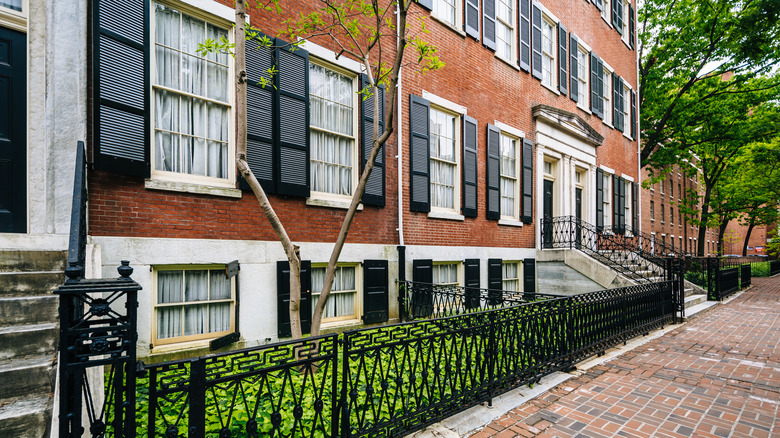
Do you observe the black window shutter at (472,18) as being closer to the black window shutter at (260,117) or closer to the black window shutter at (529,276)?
the black window shutter at (260,117)

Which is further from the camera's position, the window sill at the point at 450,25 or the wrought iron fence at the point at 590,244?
the wrought iron fence at the point at 590,244

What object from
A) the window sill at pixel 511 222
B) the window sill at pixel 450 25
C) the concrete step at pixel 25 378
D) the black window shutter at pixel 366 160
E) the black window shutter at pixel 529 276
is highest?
the window sill at pixel 450 25

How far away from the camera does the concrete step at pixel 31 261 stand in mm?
3718

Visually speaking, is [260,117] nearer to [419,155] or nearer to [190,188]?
[190,188]

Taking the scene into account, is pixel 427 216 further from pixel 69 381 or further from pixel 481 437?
pixel 69 381

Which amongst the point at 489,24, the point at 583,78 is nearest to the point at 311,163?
the point at 489,24

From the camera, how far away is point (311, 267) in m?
6.98

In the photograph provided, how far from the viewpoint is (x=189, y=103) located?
18.9 feet

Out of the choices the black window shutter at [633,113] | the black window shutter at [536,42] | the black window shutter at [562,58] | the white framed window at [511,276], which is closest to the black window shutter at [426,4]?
the black window shutter at [536,42]

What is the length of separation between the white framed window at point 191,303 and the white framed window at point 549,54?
11855 mm

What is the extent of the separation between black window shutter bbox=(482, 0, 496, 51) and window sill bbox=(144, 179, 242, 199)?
320 inches

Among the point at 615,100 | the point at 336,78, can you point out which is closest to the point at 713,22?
the point at 615,100

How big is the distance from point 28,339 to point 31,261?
123 cm

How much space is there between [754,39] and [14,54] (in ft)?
72.7
